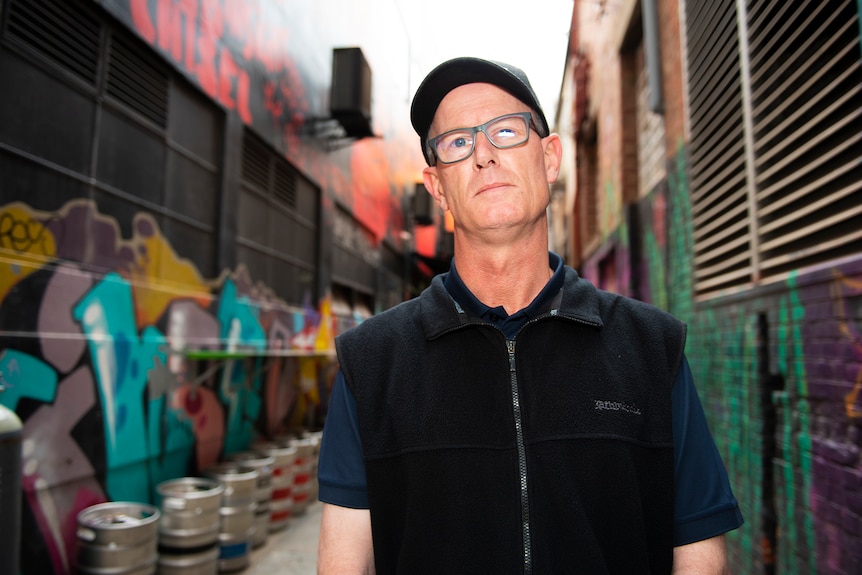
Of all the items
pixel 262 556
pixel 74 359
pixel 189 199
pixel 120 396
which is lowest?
pixel 262 556

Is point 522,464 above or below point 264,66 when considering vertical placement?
below

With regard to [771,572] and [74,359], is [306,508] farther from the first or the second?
[771,572]

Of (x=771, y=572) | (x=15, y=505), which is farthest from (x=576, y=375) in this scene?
(x=771, y=572)

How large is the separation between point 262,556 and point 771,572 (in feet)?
15.1

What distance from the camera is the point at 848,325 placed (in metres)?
2.72

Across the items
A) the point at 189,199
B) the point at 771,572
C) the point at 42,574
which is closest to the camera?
the point at 771,572

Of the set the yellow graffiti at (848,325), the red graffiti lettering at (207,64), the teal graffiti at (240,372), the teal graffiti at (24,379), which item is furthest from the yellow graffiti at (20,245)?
the yellow graffiti at (848,325)

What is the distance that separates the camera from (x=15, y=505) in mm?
2871

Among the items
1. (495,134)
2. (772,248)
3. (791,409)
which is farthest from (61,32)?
(791,409)

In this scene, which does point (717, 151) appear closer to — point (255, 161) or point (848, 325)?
point (848, 325)

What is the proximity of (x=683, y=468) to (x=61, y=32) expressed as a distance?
5202 mm

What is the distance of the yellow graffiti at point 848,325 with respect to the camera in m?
2.61

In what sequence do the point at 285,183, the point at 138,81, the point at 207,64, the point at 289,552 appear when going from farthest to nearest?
the point at 285,183 < the point at 207,64 < the point at 289,552 < the point at 138,81

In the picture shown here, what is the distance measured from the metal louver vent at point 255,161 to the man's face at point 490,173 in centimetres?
656
